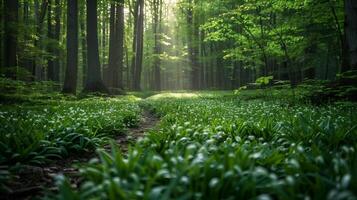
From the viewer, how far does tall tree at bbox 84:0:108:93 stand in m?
19.2

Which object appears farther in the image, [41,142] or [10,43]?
[10,43]

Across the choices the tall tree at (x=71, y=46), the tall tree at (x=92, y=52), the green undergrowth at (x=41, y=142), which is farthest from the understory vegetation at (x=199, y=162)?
the tall tree at (x=92, y=52)

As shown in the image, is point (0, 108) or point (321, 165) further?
point (0, 108)

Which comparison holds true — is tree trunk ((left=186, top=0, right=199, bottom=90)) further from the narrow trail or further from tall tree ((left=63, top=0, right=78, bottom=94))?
the narrow trail

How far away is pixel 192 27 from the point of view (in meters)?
44.6

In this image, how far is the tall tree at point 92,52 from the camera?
1919 cm

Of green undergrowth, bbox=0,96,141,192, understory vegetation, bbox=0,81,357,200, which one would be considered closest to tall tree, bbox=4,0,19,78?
understory vegetation, bbox=0,81,357,200

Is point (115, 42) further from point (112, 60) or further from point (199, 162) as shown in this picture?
point (199, 162)

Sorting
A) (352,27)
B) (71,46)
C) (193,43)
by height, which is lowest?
(352,27)

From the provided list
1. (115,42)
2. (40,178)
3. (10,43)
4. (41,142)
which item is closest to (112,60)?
(115,42)

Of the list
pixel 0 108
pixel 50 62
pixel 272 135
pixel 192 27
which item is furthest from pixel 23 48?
pixel 192 27

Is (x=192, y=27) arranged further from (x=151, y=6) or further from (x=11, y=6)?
(x=11, y=6)

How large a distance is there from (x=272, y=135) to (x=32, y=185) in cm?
399

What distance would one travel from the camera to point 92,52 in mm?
19531
